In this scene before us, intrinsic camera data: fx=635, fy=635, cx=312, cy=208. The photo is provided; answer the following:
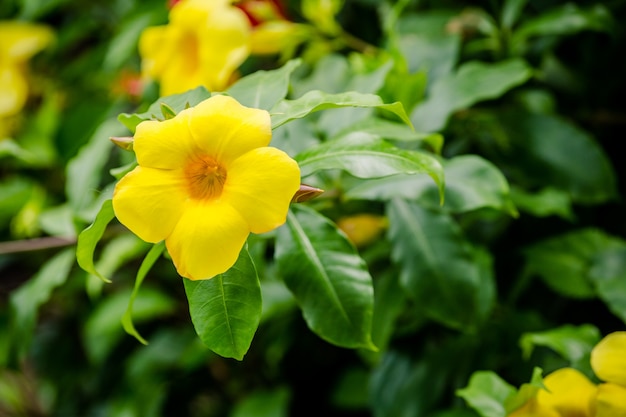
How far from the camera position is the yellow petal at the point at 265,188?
497 millimetres

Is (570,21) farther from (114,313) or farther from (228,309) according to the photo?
(114,313)

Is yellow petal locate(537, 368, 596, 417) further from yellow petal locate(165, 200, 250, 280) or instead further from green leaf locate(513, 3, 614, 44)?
green leaf locate(513, 3, 614, 44)

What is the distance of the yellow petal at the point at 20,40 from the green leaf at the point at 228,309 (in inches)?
41.6

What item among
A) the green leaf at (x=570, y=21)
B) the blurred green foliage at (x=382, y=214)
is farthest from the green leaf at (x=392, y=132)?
the green leaf at (x=570, y=21)

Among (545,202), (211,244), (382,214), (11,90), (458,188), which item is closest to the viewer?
(211,244)

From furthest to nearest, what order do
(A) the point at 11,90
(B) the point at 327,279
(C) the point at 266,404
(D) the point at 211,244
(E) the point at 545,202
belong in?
1. (A) the point at 11,90
2. (C) the point at 266,404
3. (E) the point at 545,202
4. (B) the point at 327,279
5. (D) the point at 211,244

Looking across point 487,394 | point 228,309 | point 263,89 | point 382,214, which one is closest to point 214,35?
point 263,89

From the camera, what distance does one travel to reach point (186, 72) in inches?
35.2

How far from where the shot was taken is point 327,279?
0.61 m

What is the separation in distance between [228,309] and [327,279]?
0.12 m

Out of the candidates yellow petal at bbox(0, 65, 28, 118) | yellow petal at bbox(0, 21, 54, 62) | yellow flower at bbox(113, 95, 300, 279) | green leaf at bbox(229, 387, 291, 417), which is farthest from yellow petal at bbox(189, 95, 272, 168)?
yellow petal at bbox(0, 21, 54, 62)

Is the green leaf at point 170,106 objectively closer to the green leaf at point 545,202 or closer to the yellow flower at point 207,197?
the yellow flower at point 207,197

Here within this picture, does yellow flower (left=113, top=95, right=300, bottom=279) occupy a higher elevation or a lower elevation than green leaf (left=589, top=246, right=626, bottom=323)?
higher

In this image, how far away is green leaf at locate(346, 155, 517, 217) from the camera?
707 millimetres
